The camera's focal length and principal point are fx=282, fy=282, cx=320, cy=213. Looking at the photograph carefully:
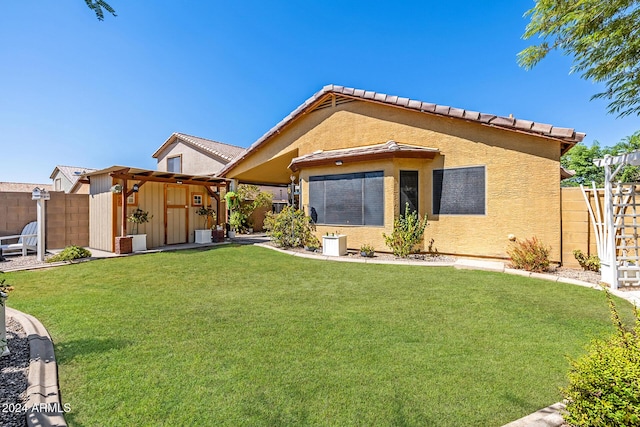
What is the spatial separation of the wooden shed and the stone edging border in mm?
8307

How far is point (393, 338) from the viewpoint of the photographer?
3846mm

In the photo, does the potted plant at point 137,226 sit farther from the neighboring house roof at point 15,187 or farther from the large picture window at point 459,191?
the neighboring house roof at point 15,187

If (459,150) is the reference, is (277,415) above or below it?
below

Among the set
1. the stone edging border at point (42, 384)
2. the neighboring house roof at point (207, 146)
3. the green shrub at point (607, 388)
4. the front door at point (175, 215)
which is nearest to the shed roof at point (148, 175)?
the front door at point (175, 215)

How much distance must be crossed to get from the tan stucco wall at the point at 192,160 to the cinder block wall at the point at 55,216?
1077 centimetres

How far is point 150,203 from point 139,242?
194 cm

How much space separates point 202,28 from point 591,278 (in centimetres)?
1460

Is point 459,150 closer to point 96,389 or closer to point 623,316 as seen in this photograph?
point 623,316

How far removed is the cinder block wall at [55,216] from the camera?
11.2 m

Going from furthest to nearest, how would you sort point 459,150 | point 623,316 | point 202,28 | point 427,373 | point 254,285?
point 202,28 < point 459,150 < point 254,285 < point 623,316 < point 427,373

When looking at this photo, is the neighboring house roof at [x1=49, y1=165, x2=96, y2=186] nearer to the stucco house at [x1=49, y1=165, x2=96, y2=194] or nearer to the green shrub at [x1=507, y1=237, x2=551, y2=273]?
the stucco house at [x1=49, y1=165, x2=96, y2=194]

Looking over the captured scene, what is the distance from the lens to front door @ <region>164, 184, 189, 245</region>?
13.1m

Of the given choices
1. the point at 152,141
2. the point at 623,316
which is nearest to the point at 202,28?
the point at 623,316

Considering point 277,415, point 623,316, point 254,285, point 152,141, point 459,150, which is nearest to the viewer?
point 277,415
